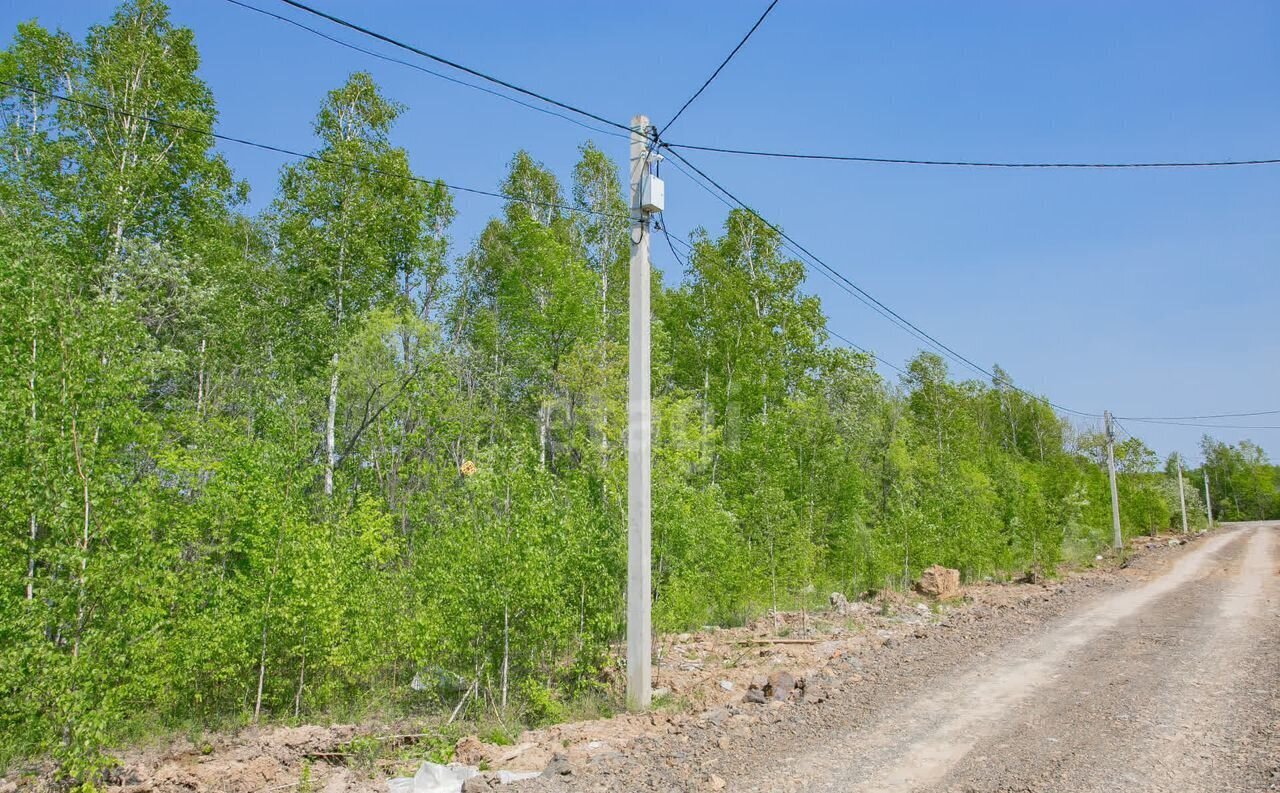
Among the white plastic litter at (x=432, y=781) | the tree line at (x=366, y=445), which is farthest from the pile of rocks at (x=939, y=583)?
the white plastic litter at (x=432, y=781)

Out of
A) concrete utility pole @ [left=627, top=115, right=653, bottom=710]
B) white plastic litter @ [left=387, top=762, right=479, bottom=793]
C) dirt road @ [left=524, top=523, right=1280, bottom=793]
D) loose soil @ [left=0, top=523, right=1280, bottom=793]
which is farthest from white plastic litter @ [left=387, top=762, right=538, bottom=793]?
concrete utility pole @ [left=627, top=115, right=653, bottom=710]

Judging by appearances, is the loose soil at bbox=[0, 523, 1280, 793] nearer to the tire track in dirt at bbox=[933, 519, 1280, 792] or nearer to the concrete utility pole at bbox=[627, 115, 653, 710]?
the tire track in dirt at bbox=[933, 519, 1280, 792]

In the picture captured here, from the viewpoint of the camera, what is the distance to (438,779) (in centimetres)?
647

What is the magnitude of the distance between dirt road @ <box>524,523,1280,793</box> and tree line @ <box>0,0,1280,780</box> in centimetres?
372

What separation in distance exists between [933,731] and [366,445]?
21.3m

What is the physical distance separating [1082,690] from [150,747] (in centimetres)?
1082

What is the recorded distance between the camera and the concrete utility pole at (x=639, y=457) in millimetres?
8891

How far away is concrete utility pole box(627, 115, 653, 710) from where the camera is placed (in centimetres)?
889

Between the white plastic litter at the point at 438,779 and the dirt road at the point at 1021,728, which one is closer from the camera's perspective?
the dirt road at the point at 1021,728

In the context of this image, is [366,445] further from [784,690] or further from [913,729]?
[913,729]

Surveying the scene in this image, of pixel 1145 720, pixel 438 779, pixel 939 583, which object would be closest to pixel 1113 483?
pixel 939 583

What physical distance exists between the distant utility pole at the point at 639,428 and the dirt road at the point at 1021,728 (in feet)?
4.61

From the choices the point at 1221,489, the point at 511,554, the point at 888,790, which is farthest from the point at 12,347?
the point at 1221,489

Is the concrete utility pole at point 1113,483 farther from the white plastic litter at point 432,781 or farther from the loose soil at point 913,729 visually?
the white plastic litter at point 432,781
